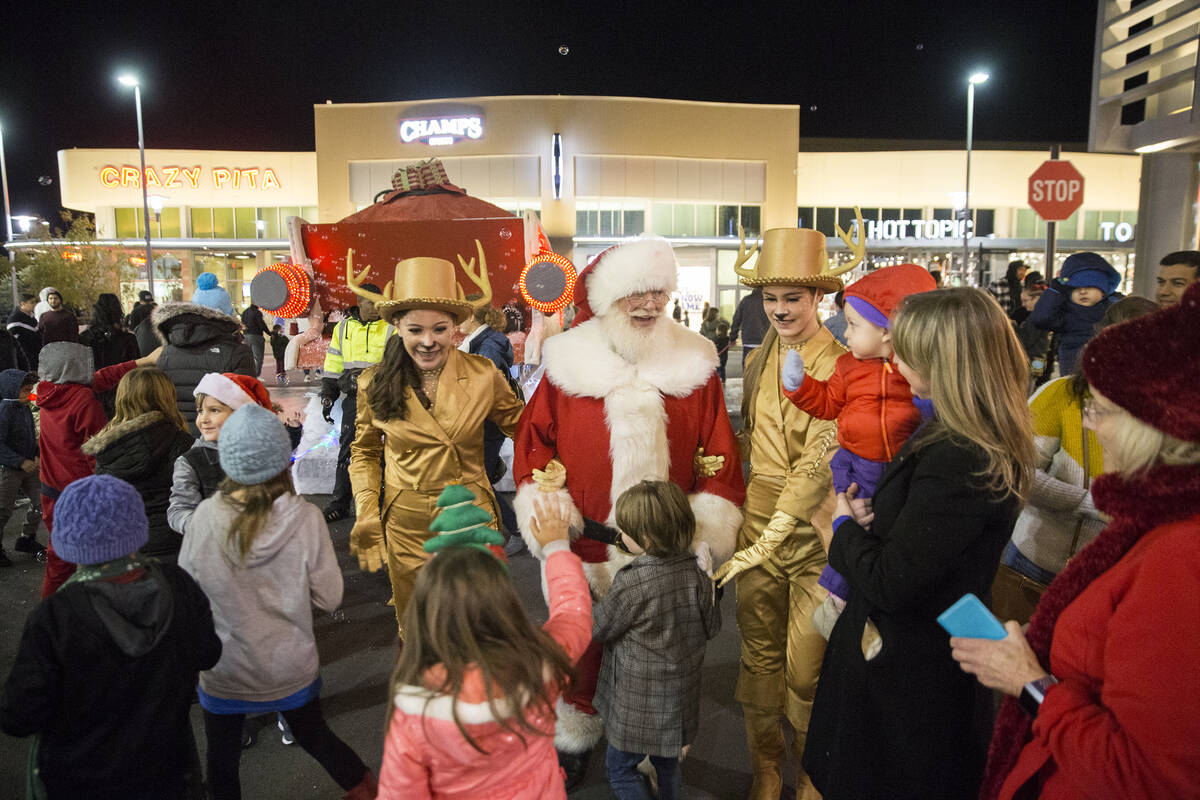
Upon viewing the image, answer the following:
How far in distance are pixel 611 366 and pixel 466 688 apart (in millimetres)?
1597

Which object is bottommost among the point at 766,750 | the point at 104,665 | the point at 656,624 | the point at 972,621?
the point at 766,750

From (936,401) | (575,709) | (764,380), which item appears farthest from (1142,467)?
(575,709)

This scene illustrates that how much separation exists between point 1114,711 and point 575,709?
2177 mm

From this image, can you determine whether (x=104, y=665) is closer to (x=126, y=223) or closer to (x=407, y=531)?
(x=407, y=531)

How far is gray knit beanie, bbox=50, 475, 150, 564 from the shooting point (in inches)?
79.8

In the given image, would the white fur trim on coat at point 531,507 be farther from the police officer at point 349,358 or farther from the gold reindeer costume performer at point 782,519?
the police officer at point 349,358

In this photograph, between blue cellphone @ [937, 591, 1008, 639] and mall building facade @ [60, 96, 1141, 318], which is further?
mall building facade @ [60, 96, 1141, 318]

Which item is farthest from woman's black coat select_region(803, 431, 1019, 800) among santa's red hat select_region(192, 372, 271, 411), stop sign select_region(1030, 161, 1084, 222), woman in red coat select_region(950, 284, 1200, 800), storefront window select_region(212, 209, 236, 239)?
storefront window select_region(212, 209, 236, 239)

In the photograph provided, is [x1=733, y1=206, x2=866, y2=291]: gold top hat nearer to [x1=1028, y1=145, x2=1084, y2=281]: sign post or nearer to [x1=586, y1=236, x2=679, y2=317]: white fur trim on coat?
[x1=586, y1=236, x2=679, y2=317]: white fur trim on coat

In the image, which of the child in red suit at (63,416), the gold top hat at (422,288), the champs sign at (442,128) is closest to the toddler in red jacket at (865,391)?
the gold top hat at (422,288)

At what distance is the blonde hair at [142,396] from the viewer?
3.72m

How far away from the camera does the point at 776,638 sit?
2975 mm

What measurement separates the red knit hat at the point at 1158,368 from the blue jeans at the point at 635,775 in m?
1.97

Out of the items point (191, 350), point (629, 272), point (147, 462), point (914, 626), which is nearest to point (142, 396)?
point (147, 462)
